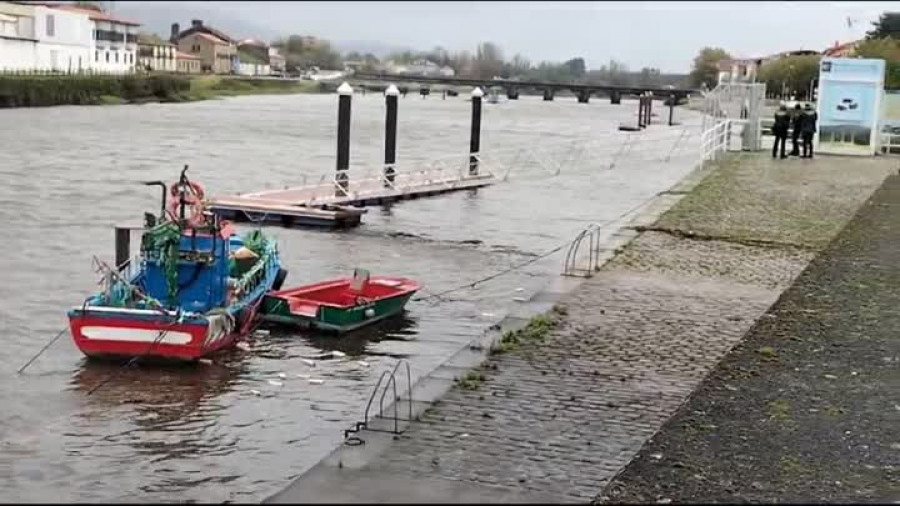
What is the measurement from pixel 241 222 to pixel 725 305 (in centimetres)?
1459

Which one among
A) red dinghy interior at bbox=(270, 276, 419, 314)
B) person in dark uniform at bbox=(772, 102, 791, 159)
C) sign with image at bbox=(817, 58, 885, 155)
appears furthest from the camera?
person in dark uniform at bbox=(772, 102, 791, 159)

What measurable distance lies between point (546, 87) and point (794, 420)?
146439 millimetres

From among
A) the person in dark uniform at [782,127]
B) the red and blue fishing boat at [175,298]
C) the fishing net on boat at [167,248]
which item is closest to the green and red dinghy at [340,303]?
the red and blue fishing boat at [175,298]

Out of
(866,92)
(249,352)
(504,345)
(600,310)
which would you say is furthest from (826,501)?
(866,92)

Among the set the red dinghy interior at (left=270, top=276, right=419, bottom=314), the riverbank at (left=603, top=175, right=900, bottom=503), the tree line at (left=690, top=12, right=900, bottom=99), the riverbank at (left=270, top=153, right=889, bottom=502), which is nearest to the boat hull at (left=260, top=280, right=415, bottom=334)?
the red dinghy interior at (left=270, top=276, right=419, bottom=314)

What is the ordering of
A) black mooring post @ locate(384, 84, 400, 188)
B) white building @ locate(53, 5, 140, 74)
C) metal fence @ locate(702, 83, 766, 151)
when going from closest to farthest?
black mooring post @ locate(384, 84, 400, 188)
metal fence @ locate(702, 83, 766, 151)
white building @ locate(53, 5, 140, 74)

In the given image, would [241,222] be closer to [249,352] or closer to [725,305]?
[249,352]

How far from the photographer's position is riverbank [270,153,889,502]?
738 centimetres

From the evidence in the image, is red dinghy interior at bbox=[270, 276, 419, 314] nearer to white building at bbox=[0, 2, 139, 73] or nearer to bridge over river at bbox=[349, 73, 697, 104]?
white building at bbox=[0, 2, 139, 73]

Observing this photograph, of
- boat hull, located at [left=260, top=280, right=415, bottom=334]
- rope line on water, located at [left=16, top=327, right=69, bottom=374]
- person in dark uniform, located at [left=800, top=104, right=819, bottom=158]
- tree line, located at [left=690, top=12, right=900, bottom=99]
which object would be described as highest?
tree line, located at [left=690, top=12, right=900, bottom=99]

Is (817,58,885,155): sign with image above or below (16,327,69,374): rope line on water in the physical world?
above

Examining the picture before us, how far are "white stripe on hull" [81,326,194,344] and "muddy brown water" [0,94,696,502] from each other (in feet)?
1.10

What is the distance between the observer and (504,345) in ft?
38.1

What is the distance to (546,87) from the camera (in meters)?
153
